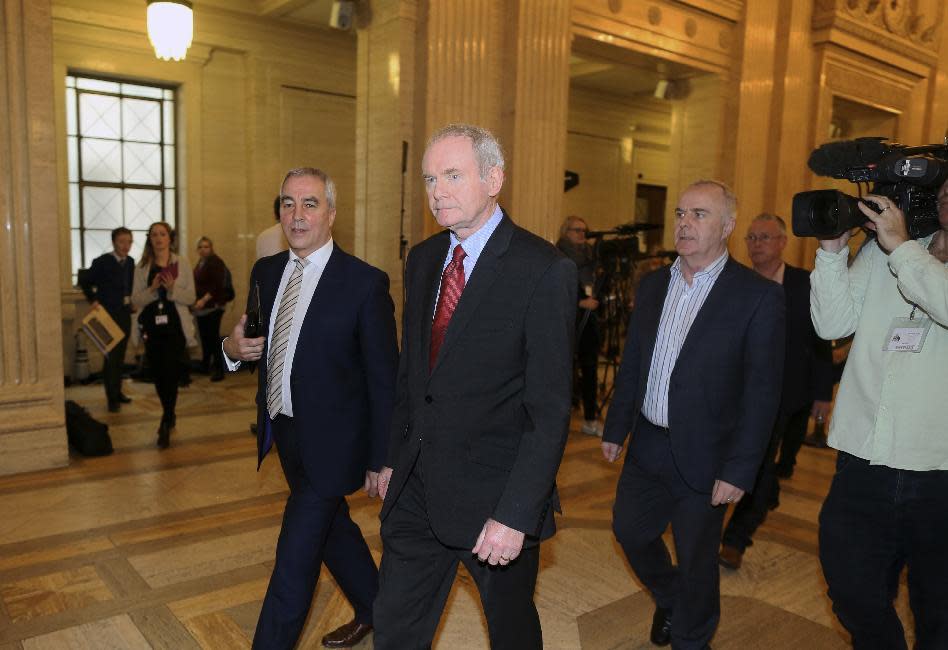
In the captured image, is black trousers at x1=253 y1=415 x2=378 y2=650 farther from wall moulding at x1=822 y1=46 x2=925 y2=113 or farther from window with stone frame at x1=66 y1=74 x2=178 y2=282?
wall moulding at x1=822 y1=46 x2=925 y2=113

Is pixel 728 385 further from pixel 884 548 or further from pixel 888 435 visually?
pixel 884 548

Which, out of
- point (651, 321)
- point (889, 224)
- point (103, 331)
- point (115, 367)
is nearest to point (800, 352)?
point (651, 321)

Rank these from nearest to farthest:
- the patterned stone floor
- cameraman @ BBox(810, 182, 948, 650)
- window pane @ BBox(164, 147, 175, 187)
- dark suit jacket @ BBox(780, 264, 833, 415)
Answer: cameraman @ BBox(810, 182, 948, 650), the patterned stone floor, dark suit jacket @ BBox(780, 264, 833, 415), window pane @ BBox(164, 147, 175, 187)

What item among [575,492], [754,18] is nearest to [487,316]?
[575,492]

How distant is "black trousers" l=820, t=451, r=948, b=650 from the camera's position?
2.17m

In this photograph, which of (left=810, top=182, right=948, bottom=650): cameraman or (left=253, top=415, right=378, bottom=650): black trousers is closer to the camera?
(left=810, top=182, right=948, bottom=650): cameraman

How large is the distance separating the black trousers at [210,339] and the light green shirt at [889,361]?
8.30m

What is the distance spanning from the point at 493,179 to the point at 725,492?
4.76ft

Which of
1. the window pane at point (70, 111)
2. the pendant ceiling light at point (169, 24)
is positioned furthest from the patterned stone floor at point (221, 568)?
the window pane at point (70, 111)

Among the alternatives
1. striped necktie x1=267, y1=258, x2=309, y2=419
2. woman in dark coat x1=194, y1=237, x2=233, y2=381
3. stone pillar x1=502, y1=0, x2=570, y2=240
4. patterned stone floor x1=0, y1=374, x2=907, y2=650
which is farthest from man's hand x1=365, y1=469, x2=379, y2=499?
woman in dark coat x1=194, y1=237, x2=233, y2=381

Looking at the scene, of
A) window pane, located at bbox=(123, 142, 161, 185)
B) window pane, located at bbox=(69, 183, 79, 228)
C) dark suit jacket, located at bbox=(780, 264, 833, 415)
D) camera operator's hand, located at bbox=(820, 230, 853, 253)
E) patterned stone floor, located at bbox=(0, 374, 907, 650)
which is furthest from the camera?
window pane, located at bbox=(123, 142, 161, 185)

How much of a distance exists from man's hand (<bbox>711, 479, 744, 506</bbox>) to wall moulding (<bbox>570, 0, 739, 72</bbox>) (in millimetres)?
6207

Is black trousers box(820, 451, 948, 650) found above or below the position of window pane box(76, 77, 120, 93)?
below

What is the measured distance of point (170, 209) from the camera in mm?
10367
